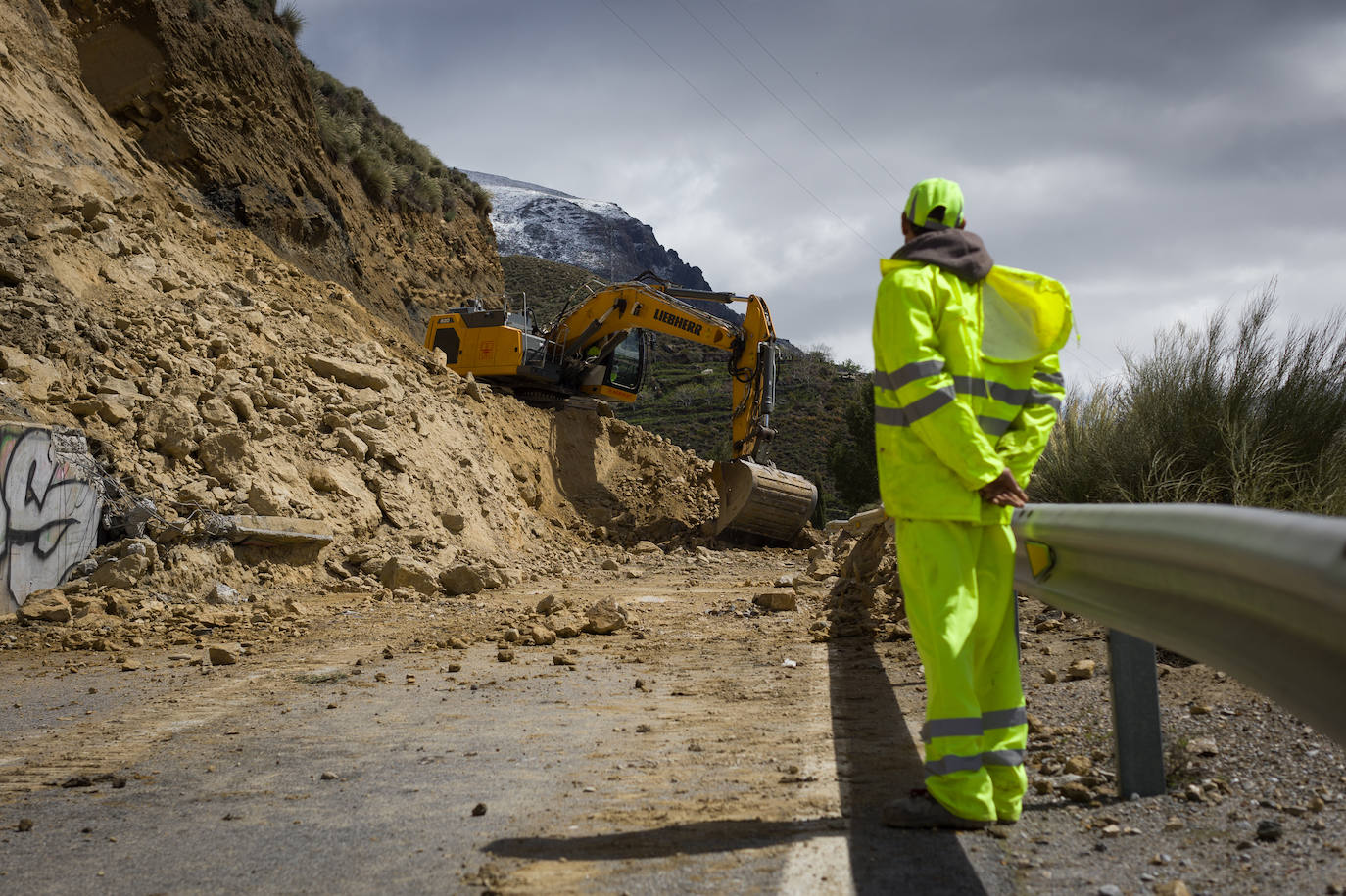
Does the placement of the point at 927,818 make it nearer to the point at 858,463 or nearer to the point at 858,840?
the point at 858,840

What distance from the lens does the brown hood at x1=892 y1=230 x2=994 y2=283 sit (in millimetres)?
3408

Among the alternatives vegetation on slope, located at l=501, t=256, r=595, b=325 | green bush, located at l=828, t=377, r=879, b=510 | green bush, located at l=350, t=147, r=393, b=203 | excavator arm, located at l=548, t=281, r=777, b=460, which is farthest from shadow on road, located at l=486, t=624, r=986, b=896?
vegetation on slope, located at l=501, t=256, r=595, b=325

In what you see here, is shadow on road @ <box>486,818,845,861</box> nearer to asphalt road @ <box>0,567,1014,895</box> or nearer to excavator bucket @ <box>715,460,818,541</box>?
asphalt road @ <box>0,567,1014,895</box>

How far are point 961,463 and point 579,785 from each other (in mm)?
1819

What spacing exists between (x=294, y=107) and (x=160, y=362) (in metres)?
12.3

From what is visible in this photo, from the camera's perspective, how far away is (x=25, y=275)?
1101cm

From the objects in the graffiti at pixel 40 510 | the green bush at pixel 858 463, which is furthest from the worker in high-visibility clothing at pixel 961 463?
the green bush at pixel 858 463

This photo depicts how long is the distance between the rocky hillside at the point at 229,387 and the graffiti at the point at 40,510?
36 cm

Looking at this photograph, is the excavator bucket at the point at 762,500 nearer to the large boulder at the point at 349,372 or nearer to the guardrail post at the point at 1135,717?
the large boulder at the point at 349,372

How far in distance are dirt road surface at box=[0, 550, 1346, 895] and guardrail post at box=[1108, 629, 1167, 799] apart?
76 millimetres

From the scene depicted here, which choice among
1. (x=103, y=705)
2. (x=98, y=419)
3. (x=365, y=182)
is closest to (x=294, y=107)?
(x=365, y=182)

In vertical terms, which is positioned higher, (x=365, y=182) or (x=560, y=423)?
(x=365, y=182)

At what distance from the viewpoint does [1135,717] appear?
3191 millimetres

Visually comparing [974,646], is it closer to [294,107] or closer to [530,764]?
[530,764]
